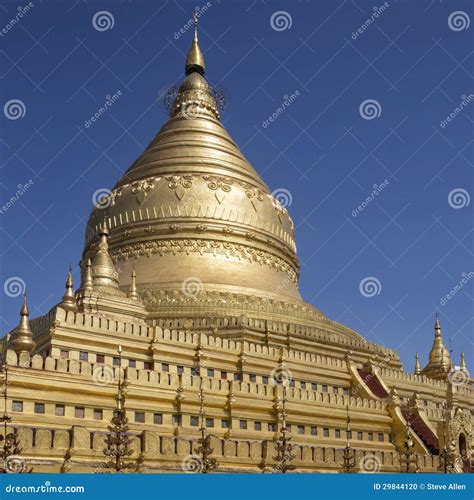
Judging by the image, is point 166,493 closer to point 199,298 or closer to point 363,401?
point 363,401

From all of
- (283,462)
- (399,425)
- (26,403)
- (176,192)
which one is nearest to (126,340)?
(26,403)

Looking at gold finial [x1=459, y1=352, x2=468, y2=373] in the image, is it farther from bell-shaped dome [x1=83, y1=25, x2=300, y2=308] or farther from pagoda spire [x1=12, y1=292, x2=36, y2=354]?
pagoda spire [x1=12, y1=292, x2=36, y2=354]

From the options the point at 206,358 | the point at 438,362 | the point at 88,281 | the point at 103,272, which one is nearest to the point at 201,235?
the point at 103,272

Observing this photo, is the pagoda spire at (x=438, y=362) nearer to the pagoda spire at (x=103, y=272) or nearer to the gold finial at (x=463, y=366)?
the gold finial at (x=463, y=366)

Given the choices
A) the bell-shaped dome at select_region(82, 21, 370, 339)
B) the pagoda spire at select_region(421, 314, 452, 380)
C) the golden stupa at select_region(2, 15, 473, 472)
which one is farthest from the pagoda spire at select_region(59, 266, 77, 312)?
the pagoda spire at select_region(421, 314, 452, 380)

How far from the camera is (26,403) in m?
33.2

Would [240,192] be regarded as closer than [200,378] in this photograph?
No

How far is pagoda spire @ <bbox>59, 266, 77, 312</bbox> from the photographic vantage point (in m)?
40.2

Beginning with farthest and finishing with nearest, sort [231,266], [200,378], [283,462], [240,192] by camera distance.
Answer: [240,192] < [231,266] < [200,378] < [283,462]

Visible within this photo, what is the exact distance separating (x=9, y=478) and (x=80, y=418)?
12.2m

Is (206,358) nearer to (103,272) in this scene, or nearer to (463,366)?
(103,272)

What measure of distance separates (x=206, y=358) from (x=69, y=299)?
25.4ft

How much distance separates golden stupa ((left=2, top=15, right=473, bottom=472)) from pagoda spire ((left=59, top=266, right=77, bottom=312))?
11 centimetres

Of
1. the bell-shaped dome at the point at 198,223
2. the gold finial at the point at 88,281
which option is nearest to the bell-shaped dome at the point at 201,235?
the bell-shaped dome at the point at 198,223
